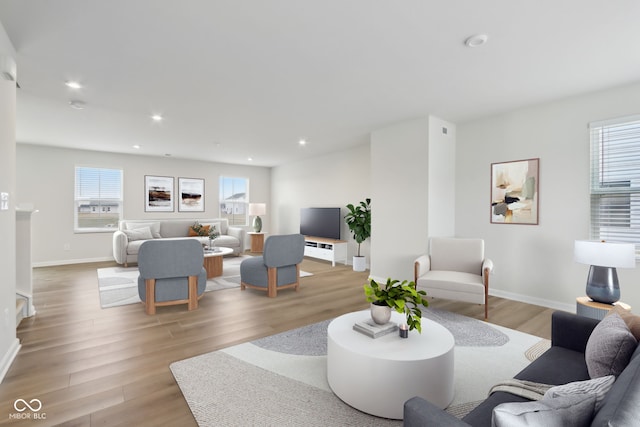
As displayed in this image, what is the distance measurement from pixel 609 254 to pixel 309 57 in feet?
10.5

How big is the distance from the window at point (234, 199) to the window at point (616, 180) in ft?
25.5

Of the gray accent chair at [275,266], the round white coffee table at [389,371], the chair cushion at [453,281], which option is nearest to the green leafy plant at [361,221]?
the gray accent chair at [275,266]

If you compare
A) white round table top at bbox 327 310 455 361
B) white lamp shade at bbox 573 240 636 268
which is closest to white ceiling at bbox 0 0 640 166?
white lamp shade at bbox 573 240 636 268

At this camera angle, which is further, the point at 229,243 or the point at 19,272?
the point at 229,243

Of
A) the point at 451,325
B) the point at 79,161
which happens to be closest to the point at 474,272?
the point at 451,325

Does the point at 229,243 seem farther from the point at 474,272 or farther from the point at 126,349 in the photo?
the point at 474,272

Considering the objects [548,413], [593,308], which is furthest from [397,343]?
[593,308]

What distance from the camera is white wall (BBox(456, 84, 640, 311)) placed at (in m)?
3.51

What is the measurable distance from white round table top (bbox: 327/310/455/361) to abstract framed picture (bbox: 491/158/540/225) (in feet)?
8.55

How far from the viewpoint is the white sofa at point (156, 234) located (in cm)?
631

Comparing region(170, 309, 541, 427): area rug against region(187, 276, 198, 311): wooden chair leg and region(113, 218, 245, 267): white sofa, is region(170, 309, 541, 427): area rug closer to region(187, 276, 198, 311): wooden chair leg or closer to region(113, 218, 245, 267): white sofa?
region(187, 276, 198, 311): wooden chair leg

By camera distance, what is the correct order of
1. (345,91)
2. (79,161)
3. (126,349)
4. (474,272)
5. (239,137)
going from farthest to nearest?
(79,161), (239,137), (474,272), (345,91), (126,349)

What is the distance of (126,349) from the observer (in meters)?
2.67

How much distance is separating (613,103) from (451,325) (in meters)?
3.01
